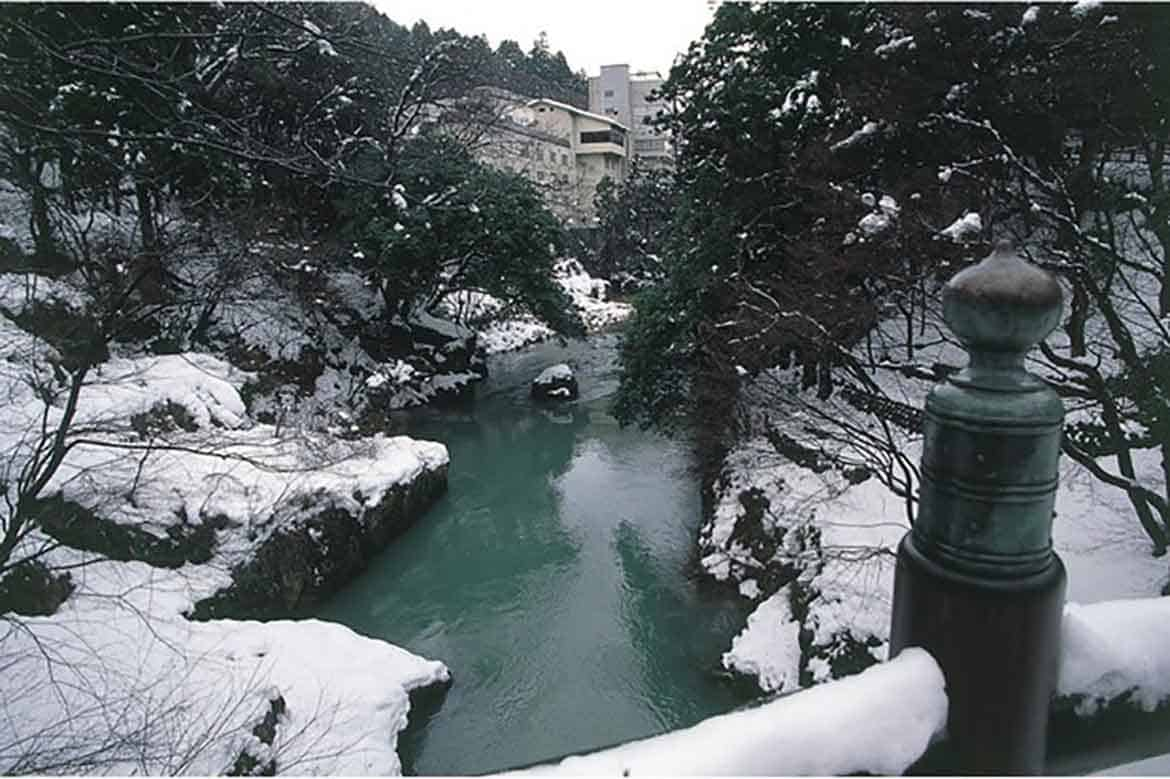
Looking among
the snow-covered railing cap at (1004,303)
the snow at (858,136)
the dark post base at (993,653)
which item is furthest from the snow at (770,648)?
the snow-covered railing cap at (1004,303)

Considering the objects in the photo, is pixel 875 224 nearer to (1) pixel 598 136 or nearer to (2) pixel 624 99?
(1) pixel 598 136

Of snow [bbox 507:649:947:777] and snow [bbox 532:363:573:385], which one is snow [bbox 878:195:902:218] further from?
snow [bbox 532:363:573:385]

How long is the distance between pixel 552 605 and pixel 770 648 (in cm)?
258

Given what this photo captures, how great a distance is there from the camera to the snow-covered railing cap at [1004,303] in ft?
3.40

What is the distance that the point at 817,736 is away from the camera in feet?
3.43

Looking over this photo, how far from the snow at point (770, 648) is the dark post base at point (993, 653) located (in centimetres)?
556

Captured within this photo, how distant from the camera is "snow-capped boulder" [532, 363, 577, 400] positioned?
1709cm

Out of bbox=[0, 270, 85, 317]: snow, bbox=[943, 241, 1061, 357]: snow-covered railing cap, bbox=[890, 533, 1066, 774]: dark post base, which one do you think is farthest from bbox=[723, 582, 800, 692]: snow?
bbox=[0, 270, 85, 317]: snow

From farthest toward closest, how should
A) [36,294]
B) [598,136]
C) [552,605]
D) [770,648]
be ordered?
[598,136] → [36,294] → [552,605] → [770,648]

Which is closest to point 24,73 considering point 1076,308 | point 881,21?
point 1076,308

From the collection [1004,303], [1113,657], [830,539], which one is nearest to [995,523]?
[1004,303]

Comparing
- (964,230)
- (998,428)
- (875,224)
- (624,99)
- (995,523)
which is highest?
(624,99)

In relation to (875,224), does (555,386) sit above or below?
below

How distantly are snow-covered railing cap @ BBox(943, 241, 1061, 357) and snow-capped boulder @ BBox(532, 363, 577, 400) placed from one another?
52.5 ft
